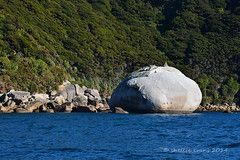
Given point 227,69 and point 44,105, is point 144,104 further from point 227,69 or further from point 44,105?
point 227,69

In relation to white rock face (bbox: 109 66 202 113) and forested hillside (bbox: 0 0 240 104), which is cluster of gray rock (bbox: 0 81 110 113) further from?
white rock face (bbox: 109 66 202 113)

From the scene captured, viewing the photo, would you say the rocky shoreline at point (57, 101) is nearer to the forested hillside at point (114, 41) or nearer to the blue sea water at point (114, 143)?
the forested hillside at point (114, 41)

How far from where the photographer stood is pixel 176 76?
7175cm

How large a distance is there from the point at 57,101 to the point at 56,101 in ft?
0.71

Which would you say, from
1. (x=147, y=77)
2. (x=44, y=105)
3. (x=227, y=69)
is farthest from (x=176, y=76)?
(x=227, y=69)

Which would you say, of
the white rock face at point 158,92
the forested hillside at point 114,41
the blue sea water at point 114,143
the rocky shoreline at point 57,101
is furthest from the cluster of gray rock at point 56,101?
the blue sea water at point 114,143

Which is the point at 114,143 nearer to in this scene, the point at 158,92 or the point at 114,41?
the point at 158,92

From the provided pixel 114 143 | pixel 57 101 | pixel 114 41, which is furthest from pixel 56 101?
pixel 114 41

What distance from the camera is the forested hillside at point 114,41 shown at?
102 metres

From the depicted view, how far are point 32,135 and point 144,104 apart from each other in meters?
32.4

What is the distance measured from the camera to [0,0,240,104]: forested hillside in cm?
10238

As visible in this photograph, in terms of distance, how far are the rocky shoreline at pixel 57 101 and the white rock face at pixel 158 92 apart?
2767mm

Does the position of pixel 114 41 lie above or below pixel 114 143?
above

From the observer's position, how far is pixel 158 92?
69.6m
